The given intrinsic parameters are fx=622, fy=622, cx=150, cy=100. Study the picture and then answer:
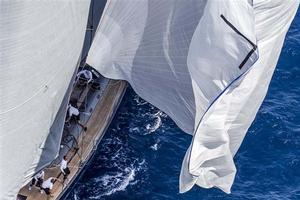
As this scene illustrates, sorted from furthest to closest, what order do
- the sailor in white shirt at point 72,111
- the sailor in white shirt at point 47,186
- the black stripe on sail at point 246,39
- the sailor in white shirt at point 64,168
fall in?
the sailor in white shirt at point 72,111 < the sailor in white shirt at point 64,168 < the sailor in white shirt at point 47,186 < the black stripe on sail at point 246,39

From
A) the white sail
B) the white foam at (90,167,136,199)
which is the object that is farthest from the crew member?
the white sail

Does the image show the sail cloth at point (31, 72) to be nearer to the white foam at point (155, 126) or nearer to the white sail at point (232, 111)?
the white sail at point (232, 111)

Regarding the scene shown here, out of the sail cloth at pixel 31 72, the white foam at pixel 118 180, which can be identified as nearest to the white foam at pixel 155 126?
the white foam at pixel 118 180

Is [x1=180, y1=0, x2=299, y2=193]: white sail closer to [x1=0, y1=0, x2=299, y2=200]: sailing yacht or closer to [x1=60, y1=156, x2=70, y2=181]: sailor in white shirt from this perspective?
[x1=0, y1=0, x2=299, y2=200]: sailing yacht

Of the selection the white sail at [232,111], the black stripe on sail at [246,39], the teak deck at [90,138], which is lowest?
the teak deck at [90,138]

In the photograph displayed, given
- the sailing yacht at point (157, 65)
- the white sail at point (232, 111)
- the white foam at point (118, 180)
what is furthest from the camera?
the white foam at point (118, 180)

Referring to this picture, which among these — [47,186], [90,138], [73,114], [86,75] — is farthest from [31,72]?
[86,75]

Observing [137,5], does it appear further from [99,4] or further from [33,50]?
[99,4]
